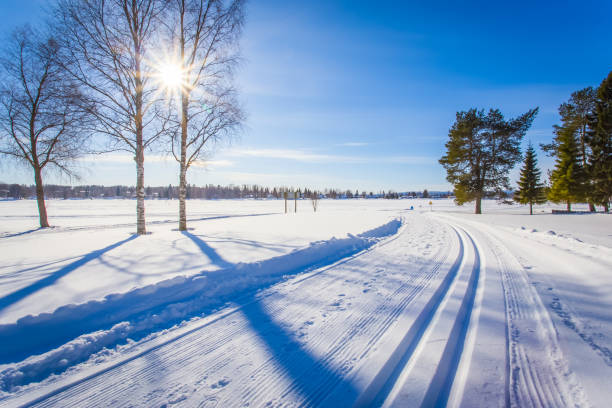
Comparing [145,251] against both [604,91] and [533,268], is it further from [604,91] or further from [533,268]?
[604,91]

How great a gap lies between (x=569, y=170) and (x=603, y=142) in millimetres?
7039

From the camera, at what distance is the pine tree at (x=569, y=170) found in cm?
2361

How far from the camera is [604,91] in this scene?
17.3 m

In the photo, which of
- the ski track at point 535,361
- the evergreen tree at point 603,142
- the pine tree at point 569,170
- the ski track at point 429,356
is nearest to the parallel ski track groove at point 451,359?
the ski track at point 429,356

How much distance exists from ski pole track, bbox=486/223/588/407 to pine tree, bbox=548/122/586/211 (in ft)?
102

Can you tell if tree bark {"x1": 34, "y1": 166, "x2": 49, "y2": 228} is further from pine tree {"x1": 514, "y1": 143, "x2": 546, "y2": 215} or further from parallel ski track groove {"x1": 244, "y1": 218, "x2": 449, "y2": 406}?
pine tree {"x1": 514, "y1": 143, "x2": 546, "y2": 215}

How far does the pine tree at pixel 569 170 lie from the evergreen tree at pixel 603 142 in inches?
167

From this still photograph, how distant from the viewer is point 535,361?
1.98m

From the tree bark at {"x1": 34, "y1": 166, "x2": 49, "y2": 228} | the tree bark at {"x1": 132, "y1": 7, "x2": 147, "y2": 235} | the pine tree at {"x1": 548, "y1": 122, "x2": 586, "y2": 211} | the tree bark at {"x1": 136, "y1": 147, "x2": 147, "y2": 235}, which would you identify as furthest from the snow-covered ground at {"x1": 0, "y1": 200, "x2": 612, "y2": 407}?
the pine tree at {"x1": 548, "y1": 122, "x2": 586, "y2": 211}

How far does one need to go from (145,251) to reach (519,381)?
6392mm

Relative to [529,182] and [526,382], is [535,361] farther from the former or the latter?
[529,182]

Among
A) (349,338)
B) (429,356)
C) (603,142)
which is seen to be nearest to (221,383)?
(349,338)

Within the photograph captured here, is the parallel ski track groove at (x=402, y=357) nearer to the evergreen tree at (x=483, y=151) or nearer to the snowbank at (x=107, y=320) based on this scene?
the snowbank at (x=107, y=320)

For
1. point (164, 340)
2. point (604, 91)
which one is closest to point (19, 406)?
point (164, 340)
